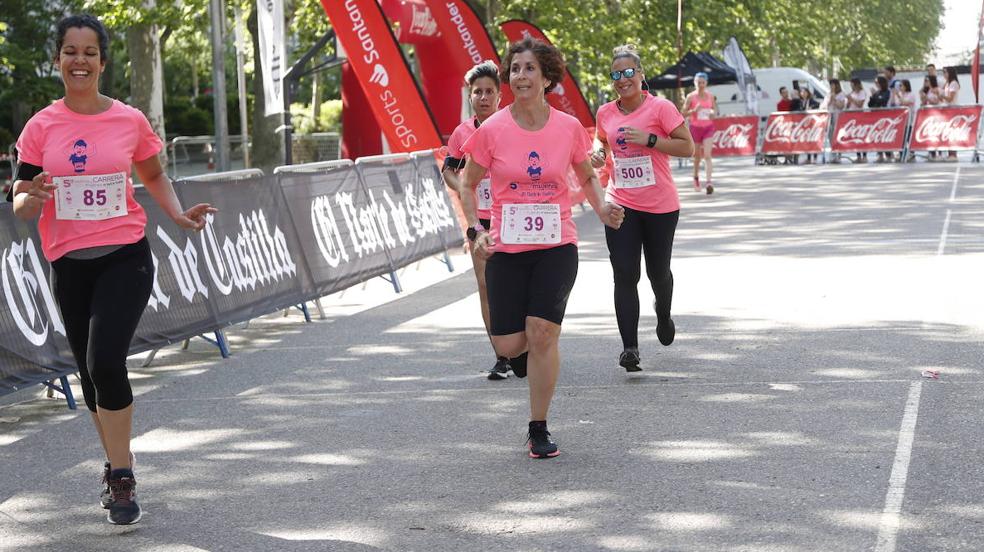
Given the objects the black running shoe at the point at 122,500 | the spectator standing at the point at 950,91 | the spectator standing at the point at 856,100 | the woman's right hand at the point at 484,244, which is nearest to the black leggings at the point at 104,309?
the black running shoe at the point at 122,500

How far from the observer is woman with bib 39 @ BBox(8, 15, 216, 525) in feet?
19.3

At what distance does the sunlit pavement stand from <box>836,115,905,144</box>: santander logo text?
1896 centimetres

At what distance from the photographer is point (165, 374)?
32.6 feet

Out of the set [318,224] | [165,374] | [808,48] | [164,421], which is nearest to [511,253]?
[164,421]

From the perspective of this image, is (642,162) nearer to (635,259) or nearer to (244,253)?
(635,259)

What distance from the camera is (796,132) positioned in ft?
110

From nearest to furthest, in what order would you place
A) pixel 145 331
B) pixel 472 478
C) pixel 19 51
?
pixel 472 478, pixel 145 331, pixel 19 51

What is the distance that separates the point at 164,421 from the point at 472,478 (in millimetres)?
2419

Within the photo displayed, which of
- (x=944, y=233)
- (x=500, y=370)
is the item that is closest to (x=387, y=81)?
(x=944, y=233)

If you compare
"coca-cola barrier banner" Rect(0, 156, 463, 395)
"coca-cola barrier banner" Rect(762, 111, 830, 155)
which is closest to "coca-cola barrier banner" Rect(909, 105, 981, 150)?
"coca-cola barrier banner" Rect(762, 111, 830, 155)

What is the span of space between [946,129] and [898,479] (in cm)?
2626

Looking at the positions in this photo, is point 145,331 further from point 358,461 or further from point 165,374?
point 358,461

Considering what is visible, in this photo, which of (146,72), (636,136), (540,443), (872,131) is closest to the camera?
(540,443)

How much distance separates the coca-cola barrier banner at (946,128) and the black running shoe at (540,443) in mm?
25542
